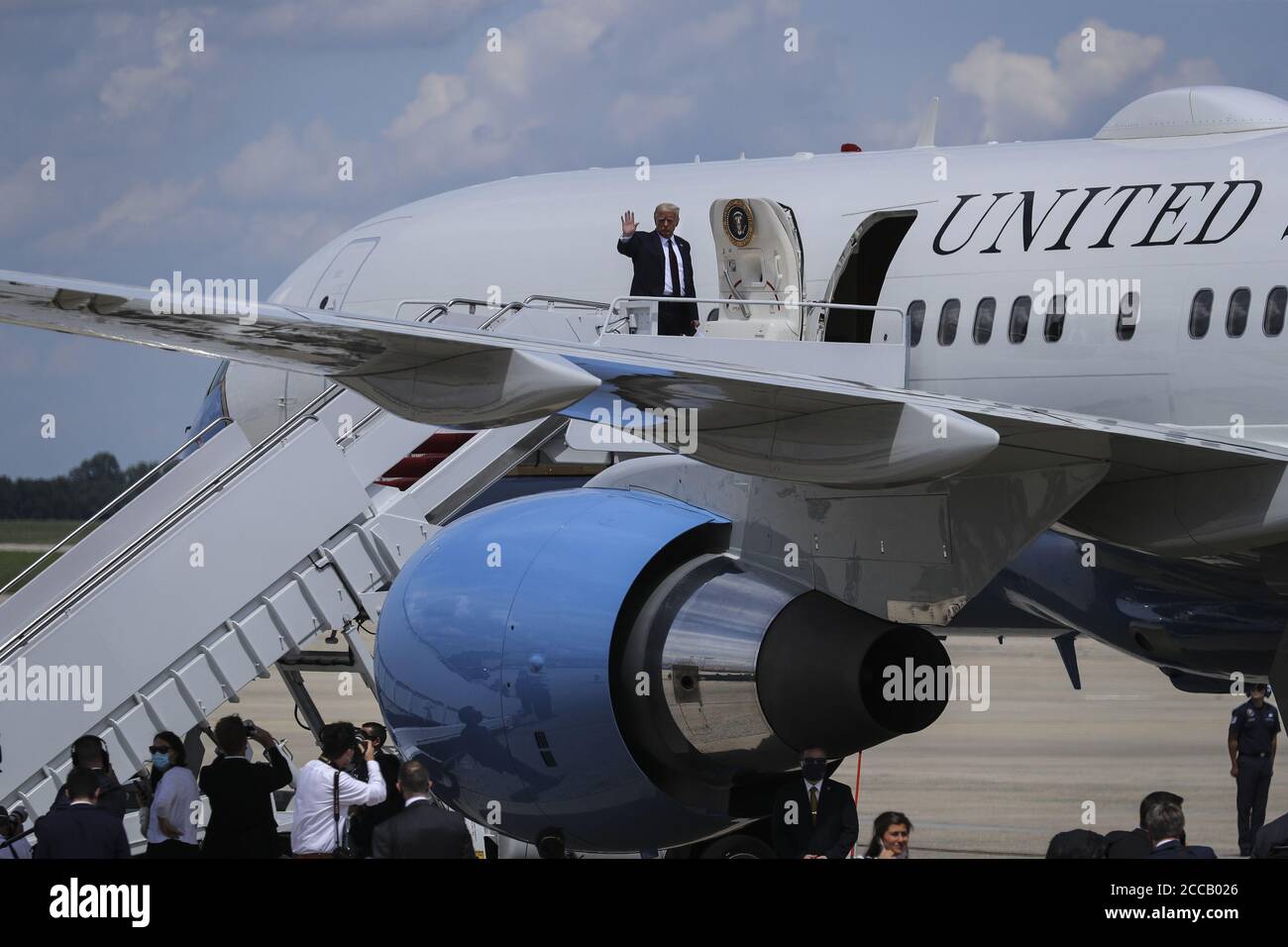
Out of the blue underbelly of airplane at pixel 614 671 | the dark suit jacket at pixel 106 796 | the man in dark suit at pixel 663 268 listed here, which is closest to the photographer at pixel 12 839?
the dark suit jacket at pixel 106 796

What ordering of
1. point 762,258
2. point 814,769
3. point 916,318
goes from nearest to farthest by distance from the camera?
point 814,769, point 916,318, point 762,258

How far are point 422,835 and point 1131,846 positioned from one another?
3306mm

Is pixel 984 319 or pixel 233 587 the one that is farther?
pixel 233 587

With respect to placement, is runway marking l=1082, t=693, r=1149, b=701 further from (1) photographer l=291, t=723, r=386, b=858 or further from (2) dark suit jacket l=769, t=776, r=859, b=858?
(1) photographer l=291, t=723, r=386, b=858

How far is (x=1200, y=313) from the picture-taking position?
35.1 ft

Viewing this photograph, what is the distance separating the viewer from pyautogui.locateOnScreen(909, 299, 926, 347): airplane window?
40.1 feet

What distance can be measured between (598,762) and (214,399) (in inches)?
313

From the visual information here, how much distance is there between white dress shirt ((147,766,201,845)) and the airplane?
50.0 inches

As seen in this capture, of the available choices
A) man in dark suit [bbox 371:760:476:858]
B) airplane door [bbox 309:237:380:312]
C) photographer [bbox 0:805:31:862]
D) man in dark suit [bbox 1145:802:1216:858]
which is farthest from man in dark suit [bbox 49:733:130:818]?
airplane door [bbox 309:237:380:312]

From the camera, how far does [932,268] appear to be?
12.2 metres

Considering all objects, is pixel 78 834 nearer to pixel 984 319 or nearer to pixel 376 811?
pixel 376 811

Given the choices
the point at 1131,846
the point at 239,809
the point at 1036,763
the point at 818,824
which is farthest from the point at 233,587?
the point at 1036,763
